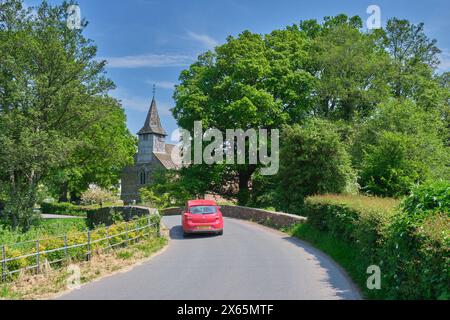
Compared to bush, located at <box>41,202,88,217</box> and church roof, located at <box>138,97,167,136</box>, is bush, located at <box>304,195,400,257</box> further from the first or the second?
church roof, located at <box>138,97,167,136</box>

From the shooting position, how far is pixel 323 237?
15828mm

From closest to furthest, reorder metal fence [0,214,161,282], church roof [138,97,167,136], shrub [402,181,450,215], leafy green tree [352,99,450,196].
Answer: shrub [402,181,450,215] → metal fence [0,214,161,282] → leafy green tree [352,99,450,196] → church roof [138,97,167,136]

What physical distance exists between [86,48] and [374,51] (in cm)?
2688

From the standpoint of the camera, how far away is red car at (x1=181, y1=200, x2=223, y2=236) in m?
18.9

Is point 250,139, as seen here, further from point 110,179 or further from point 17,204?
point 110,179

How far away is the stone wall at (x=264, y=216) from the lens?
2068 cm

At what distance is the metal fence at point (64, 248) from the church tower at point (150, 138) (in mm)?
61536

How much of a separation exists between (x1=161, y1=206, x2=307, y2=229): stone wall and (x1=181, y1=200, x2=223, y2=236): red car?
366cm

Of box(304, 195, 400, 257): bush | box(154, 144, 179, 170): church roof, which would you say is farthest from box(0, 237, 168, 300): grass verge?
box(154, 144, 179, 170): church roof

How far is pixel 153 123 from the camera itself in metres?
80.2

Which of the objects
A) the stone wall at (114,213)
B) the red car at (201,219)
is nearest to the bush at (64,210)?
the stone wall at (114,213)

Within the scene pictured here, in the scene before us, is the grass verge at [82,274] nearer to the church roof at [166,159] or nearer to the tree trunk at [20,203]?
the tree trunk at [20,203]
